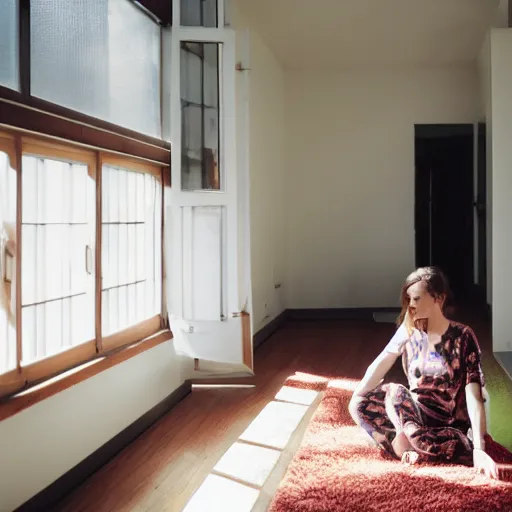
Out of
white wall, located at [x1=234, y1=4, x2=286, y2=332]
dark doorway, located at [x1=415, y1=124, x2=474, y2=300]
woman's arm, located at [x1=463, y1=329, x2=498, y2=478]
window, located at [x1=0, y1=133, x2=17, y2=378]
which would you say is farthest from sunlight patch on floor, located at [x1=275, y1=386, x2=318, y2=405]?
dark doorway, located at [x1=415, y1=124, x2=474, y2=300]

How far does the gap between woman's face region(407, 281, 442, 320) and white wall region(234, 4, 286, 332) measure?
316 cm

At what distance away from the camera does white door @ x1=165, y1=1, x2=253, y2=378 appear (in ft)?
12.4

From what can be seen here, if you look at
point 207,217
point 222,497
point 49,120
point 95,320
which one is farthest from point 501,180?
point 49,120

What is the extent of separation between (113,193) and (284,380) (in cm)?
204

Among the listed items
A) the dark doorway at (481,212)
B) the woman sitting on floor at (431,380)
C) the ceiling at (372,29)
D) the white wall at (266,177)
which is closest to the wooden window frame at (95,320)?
the woman sitting on floor at (431,380)

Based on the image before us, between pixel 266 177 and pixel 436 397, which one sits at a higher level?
pixel 266 177

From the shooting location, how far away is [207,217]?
3832 mm

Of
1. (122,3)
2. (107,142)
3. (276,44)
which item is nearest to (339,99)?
(276,44)

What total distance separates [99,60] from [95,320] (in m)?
1.28

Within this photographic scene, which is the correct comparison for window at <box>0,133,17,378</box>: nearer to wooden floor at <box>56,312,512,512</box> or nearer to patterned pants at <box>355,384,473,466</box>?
wooden floor at <box>56,312,512,512</box>

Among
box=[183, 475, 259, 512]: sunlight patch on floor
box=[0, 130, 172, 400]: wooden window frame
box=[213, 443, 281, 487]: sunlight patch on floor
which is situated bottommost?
box=[183, 475, 259, 512]: sunlight patch on floor

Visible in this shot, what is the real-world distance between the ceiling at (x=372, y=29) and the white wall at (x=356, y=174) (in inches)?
12.0

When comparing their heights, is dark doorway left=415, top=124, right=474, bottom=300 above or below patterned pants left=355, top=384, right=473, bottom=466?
above

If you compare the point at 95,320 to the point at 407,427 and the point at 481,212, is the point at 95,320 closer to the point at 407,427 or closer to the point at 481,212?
the point at 407,427
